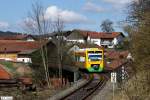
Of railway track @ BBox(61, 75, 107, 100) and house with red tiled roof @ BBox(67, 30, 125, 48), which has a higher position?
house with red tiled roof @ BBox(67, 30, 125, 48)

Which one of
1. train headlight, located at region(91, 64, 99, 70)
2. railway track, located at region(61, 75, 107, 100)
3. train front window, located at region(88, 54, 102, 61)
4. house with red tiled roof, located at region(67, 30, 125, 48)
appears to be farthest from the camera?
house with red tiled roof, located at region(67, 30, 125, 48)

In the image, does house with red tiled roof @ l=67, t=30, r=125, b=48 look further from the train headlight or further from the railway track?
the railway track

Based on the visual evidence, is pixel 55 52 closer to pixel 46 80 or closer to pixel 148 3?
pixel 46 80

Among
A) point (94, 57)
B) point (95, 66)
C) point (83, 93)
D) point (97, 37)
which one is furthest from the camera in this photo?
point (97, 37)

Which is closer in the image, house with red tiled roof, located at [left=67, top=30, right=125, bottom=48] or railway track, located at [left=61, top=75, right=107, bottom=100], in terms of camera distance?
railway track, located at [left=61, top=75, right=107, bottom=100]

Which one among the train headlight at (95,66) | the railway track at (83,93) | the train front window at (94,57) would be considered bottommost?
the railway track at (83,93)

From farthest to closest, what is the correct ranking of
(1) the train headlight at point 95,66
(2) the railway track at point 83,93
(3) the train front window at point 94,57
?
(1) the train headlight at point 95,66 < (3) the train front window at point 94,57 < (2) the railway track at point 83,93

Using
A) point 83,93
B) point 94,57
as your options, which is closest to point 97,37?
point 94,57

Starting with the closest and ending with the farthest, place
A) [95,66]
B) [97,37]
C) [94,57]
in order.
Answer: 1. [94,57]
2. [95,66]
3. [97,37]

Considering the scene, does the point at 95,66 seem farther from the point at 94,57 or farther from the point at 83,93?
the point at 83,93

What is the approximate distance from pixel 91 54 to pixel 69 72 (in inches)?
243

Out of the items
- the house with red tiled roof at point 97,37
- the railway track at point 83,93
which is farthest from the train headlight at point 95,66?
the house with red tiled roof at point 97,37

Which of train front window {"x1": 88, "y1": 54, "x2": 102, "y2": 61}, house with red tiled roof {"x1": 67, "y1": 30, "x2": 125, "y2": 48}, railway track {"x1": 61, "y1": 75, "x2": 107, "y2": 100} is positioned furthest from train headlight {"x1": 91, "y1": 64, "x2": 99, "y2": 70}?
house with red tiled roof {"x1": 67, "y1": 30, "x2": 125, "y2": 48}

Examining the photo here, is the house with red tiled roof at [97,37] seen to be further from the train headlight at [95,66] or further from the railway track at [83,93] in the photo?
the railway track at [83,93]
